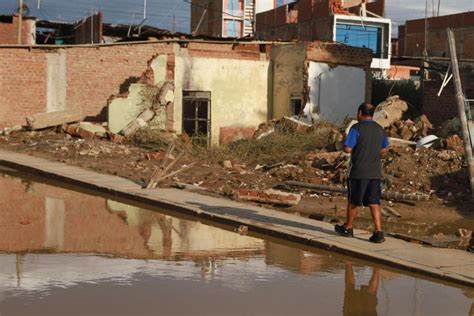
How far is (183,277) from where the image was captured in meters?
7.30

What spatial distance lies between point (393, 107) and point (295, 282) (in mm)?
14626

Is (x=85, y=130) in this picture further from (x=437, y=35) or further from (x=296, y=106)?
(x=437, y=35)

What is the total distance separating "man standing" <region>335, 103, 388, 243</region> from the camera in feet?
29.2

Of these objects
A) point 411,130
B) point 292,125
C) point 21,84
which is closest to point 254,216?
point 411,130

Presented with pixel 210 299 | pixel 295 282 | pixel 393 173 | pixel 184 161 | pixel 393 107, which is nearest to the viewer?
pixel 210 299

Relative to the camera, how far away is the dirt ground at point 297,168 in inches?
524

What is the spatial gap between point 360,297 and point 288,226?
347cm

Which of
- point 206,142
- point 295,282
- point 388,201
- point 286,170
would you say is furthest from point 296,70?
point 295,282

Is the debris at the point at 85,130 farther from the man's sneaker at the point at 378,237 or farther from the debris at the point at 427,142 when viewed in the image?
the man's sneaker at the point at 378,237

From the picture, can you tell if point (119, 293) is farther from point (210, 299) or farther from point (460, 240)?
point (460, 240)

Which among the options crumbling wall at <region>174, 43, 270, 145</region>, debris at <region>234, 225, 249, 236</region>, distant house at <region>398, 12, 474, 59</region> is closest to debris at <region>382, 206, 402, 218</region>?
debris at <region>234, 225, 249, 236</region>

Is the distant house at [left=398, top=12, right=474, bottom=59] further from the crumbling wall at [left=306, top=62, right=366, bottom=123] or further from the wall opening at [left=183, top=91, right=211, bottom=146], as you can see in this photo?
the wall opening at [left=183, top=91, right=211, bottom=146]

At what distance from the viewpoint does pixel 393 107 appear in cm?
2111

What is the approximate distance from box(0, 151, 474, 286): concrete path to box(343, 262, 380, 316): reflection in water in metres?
0.66
